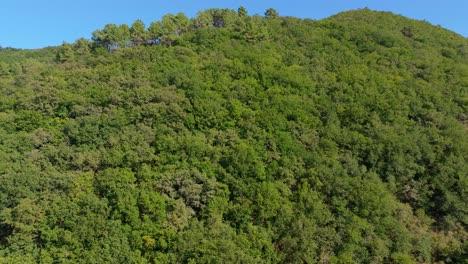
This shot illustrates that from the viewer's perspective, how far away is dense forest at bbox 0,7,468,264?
142 feet

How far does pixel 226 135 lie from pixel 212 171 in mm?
6818

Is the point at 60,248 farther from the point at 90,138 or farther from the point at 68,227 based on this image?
the point at 90,138

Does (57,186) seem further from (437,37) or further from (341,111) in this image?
(437,37)

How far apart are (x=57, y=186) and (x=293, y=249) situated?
1131 inches

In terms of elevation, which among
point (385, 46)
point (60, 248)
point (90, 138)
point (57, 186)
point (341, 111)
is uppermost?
point (385, 46)

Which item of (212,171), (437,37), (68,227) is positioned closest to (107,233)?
(68,227)

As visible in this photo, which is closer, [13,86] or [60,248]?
[60,248]

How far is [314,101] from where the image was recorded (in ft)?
213

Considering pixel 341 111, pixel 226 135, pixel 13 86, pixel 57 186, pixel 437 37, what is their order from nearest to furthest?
pixel 57 186, pixel 226 135, pixel 341 111, pixel 13 86, pixel 437 37

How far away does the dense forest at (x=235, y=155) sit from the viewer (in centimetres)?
4341

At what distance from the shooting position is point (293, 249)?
4341 centimetres

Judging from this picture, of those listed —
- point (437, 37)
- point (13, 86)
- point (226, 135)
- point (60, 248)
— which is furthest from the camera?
point (437, 37)

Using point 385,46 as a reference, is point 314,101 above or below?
below

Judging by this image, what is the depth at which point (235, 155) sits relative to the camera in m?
51.2
